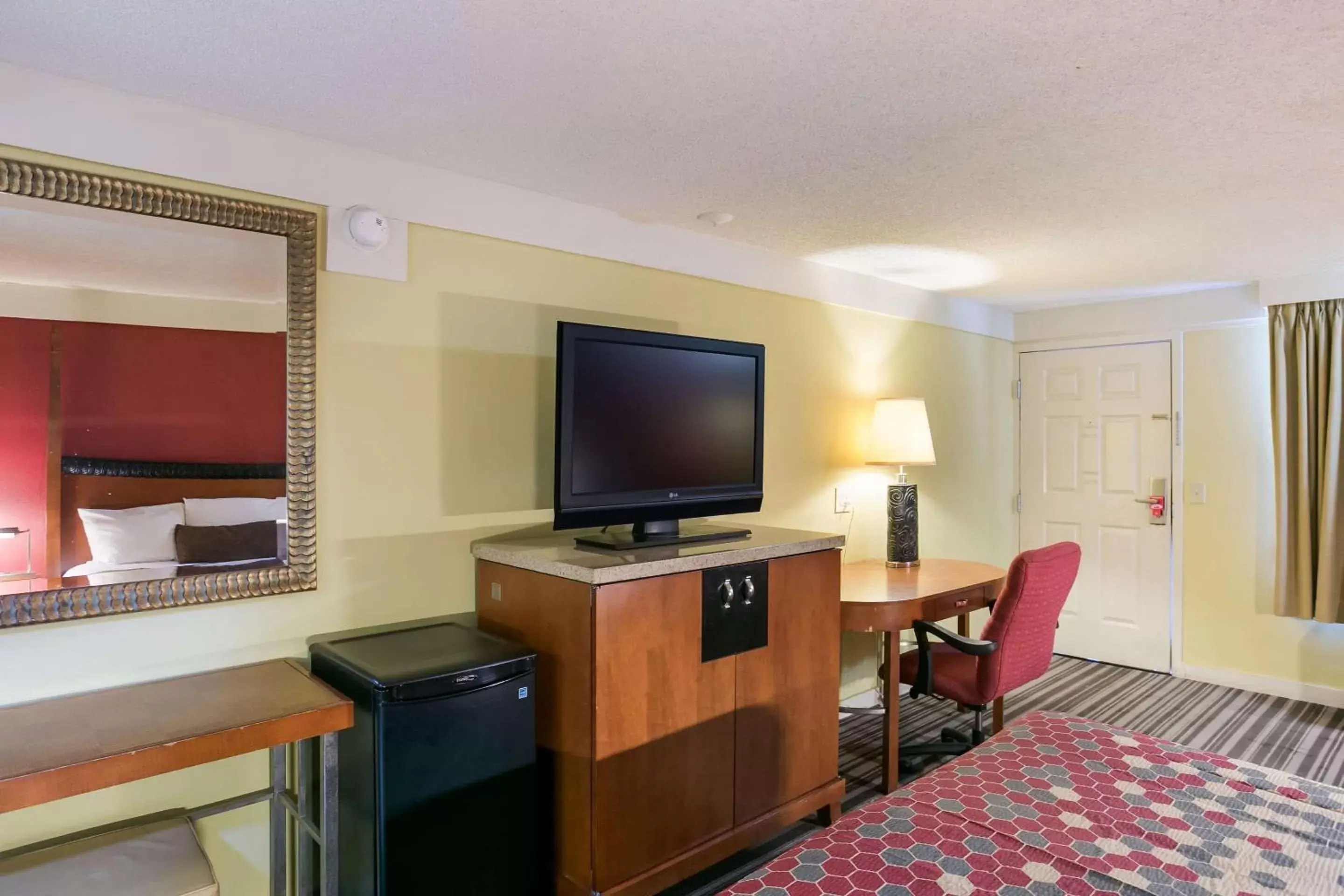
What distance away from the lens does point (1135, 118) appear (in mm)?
2029

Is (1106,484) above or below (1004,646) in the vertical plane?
above

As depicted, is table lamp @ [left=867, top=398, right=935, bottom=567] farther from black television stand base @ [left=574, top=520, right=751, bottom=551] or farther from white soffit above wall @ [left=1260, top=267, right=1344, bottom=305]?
white soffit above wall @ [left=1260, top=267, right=1344, bottom=305]

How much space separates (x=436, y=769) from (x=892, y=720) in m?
1.83

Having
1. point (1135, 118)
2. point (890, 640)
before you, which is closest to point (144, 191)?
point (1135, 118)

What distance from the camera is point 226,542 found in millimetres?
2059

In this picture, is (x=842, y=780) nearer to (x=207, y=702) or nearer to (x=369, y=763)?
(x=369, y=763)

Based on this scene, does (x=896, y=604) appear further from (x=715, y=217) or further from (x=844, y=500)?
(x=715, y=217)

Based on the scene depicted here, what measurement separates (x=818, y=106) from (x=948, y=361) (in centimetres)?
286

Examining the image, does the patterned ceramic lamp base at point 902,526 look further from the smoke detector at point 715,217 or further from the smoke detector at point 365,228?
the smoke detector at point 365,228

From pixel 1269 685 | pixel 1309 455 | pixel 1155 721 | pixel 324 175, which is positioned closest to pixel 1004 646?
pixel 1155 721

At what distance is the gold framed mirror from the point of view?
1.78m

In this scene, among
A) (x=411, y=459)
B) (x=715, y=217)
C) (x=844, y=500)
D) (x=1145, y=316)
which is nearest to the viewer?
(x=411, y=459)

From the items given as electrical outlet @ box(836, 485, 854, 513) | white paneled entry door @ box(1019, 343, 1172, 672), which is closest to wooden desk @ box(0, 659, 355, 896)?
electrical outlet @ box(836, 485, 854, 513)

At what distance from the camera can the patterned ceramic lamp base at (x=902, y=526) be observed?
3.72 meters
